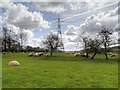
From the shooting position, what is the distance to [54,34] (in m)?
86.4

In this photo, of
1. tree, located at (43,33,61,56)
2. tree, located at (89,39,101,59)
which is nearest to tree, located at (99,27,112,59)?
tree, located at (89,39,101,59)

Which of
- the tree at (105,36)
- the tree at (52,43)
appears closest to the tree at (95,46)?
the tree at (105,36)

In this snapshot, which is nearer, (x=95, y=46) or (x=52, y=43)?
(x=95, y=46)

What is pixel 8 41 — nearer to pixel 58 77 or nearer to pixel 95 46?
pixel 95 46

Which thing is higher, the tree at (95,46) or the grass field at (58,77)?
the tree at (95,46)

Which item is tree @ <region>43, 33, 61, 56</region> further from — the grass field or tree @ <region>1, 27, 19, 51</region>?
the grass field

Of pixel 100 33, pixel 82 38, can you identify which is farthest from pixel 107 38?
pixel 82 38

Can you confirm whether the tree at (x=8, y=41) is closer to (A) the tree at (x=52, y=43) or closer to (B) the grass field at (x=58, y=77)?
(A) the tree at (x=52, y=43)

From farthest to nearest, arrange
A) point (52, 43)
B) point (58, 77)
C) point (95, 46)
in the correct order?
point (52, 43) < point (95, 46) < point (58, 77)

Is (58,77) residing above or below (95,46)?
below

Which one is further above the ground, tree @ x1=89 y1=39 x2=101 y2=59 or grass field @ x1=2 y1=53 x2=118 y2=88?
tree @ x1=89 y1=39 x2=101 y2=59

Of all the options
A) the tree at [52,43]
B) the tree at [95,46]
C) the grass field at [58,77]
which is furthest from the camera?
the tree at [52,43]

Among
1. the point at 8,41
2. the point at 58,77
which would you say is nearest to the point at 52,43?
the point at 8,41

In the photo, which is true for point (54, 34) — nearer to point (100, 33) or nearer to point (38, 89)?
point (100, 33)
